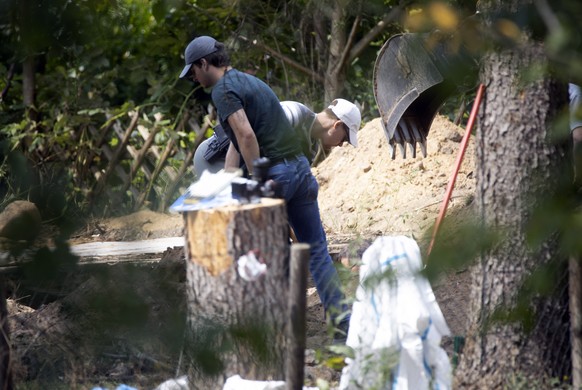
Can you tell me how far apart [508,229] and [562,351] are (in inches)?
103

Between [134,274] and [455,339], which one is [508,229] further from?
[455,339]

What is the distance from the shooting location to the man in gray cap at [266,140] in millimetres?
4340

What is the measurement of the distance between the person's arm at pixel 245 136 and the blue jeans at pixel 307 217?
159 mm

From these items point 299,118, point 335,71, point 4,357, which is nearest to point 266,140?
point 299,118

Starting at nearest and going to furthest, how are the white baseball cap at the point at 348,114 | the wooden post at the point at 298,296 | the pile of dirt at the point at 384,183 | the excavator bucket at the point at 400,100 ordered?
the wooden post at the point at 298,296 < the white baseball cap at the point at 348,114 < the excavator bucket at the point at 400,100 < the pile of dirt at the point at 384,183

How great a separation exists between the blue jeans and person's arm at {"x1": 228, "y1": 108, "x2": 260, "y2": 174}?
159mm

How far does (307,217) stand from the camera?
464cm

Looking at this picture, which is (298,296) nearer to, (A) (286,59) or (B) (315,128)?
(B) (315,128)

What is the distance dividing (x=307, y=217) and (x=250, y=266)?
127cm

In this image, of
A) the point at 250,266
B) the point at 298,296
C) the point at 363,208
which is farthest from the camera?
the point at 363,208

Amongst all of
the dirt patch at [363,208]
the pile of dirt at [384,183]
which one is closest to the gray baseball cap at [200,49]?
the dirt patch at [363,208]

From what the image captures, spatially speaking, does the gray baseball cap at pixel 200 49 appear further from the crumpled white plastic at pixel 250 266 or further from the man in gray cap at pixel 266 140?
the crumpled white plastic at pixel 250 266

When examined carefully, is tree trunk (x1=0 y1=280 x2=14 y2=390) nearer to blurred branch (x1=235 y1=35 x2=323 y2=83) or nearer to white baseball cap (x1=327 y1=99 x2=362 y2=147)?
white baseball cap (x1=327 y1=99 x2=362 y2=147)

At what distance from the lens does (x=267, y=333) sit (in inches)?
54.1
